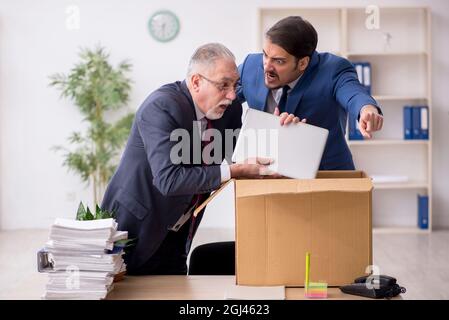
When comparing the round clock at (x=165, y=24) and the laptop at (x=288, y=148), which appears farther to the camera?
the round clock at (x=165, y=24)

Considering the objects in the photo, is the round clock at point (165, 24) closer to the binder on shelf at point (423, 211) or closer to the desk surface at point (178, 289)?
the binder on shelf at point (423, 211)

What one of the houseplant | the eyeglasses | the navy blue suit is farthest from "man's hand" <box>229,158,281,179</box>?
the houseplant

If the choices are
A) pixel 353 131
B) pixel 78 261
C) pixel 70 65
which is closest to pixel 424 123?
pixel 353 131

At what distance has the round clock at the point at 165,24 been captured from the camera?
645 centimetres

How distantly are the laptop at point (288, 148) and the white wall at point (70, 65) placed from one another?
181 inches

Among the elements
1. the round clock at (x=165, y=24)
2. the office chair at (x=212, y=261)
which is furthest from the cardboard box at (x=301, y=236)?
the round clock at (x=165, y=24)

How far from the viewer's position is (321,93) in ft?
8.87

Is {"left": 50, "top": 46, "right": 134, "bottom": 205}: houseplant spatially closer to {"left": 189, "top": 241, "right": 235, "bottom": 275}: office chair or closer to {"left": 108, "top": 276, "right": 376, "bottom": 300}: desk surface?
{"left": 189, "top": 241, "right": 235, "bottom": 275}: office chair

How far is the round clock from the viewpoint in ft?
21.2

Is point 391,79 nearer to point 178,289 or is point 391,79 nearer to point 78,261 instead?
point 178,289

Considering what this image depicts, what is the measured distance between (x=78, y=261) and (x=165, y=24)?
486 cm

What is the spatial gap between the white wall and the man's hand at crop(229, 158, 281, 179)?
461 centimetres

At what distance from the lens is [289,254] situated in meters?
1.90

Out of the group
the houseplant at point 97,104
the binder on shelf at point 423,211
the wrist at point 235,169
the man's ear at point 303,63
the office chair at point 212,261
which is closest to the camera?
the wrist at point 235,169
